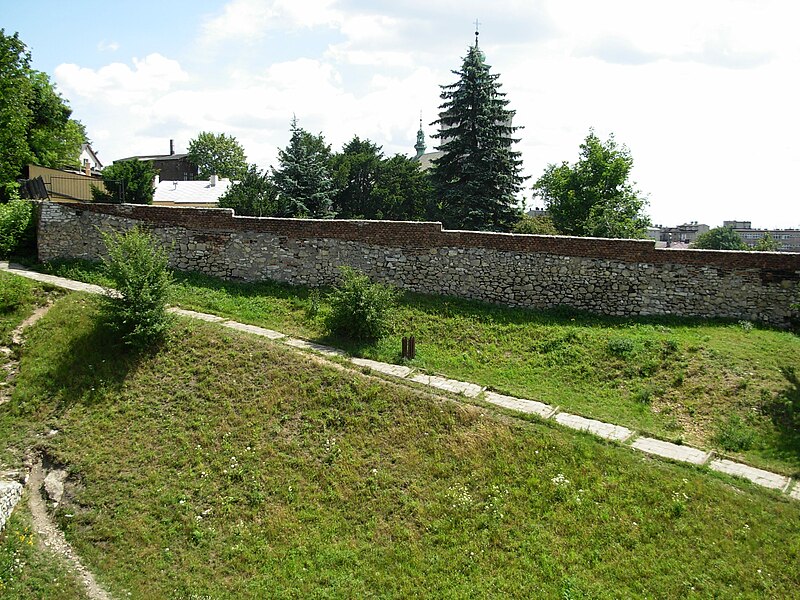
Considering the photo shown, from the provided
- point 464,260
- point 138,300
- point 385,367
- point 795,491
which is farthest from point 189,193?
point 795,491

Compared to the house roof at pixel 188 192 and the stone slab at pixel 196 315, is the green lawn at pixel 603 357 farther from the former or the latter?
the house roof at pixel 188 192

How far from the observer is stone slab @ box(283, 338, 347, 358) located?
1158 cm

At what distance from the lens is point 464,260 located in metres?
14.2

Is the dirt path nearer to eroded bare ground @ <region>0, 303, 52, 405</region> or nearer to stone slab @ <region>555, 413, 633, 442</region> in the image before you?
eroded bare ground @ <region>0, 303, 52, 405</region>

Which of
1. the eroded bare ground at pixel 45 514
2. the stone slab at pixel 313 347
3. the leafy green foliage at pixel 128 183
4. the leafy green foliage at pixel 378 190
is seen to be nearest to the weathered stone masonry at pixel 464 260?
the stone slab at pixel 313 347

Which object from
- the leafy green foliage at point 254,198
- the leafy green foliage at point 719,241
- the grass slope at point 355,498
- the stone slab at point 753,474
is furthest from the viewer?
the leafy green foliage at point 719,241

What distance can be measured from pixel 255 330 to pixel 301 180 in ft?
37.2

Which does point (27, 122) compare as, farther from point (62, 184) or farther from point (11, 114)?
point (62, 184)

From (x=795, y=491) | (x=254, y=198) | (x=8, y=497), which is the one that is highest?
(x=254, y=198)

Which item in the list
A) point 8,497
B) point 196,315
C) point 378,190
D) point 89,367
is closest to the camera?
point 8,497

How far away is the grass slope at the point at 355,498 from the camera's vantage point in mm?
6957

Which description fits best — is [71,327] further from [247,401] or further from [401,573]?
[401,573]

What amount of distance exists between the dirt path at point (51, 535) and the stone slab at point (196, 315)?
429 centimetres

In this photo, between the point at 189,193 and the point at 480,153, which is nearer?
the point at 480,153
